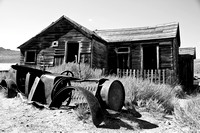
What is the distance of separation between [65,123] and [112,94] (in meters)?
1.11

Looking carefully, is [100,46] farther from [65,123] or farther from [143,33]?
[65,123]

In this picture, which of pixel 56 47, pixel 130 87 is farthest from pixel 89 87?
pixel 56 47

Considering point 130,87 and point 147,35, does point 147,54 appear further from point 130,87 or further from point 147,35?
point 130,87

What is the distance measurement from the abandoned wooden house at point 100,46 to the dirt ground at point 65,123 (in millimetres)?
7401

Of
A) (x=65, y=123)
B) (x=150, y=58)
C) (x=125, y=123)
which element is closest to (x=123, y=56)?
(x=150, y=58)

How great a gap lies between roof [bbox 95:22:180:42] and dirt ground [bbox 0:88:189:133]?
9869 mm

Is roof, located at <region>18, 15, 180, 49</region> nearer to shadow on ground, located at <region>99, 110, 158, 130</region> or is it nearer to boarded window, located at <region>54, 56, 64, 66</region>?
boarded window, located at <region>54, 56, 64, 66</region>

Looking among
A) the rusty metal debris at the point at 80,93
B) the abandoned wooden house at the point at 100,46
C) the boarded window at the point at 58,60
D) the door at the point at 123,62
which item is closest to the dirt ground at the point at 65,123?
the rusty metal debris at the point at 80,93

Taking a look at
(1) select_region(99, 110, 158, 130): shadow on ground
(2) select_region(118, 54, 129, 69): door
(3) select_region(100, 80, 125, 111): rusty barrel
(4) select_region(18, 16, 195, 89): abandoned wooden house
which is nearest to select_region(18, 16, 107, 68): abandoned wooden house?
(4) select_region(18, 16, 195, 89): abandoned wooden house

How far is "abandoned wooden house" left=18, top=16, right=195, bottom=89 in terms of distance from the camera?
1133cm

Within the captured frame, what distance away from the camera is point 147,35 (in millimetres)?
13062

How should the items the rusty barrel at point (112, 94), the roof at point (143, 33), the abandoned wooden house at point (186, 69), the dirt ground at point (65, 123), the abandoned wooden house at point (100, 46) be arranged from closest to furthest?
the dirt ground at point (65, 123) → the rusty barrel at point (112, 94) → the abandoned wooden house at point (100, 46) → the roof at point (143, 33) → the abandoned wooden house at point (186, 69)

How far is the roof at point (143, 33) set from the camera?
483 inches

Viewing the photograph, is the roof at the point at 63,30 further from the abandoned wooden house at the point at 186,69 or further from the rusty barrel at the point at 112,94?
the abandoned wooden house at the point at 186,69
